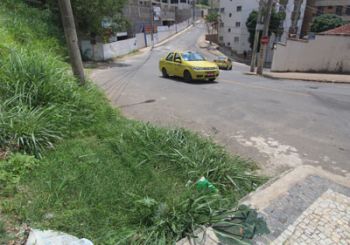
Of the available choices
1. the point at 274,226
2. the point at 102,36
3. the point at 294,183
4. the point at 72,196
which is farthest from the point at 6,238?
the point at 102,36

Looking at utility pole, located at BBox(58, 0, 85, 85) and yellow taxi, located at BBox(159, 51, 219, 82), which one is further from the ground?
utility pole, located at BBox(58, 0, 85, 85)

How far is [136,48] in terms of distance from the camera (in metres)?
36.5

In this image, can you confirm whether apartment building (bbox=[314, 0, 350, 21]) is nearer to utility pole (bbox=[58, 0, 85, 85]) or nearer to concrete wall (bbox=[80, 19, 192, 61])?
concrete wall (bbox=[80, 19, 192, 61])

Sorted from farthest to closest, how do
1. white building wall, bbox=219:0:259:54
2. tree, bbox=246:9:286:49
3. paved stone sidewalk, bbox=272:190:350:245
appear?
white building wall, bbox=219:0:259:54
tree, bbox=246:9:286:49
paved stone sidewalk, bbox=272:190:350:245

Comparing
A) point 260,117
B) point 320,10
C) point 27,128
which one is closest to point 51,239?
point 27,128

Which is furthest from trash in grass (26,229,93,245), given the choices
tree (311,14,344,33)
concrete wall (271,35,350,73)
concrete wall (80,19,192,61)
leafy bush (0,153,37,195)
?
tree (311,14,344,33)

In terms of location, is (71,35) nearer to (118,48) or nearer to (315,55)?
(315,55)

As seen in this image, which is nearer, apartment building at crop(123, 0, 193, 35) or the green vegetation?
the green vegetation

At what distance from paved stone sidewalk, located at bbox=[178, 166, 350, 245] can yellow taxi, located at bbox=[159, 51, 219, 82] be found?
9.17 metres

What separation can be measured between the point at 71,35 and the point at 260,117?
18.3ft

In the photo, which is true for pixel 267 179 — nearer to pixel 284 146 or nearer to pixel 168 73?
pixel 284 146

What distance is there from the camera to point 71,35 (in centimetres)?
604

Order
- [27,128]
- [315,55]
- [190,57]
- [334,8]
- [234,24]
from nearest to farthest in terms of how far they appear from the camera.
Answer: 1. [27,128]
2. [190,57]
3. [315,55]
4. [334,8]
5. [234,24]

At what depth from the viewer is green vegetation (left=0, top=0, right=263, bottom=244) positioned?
9.21 feet
